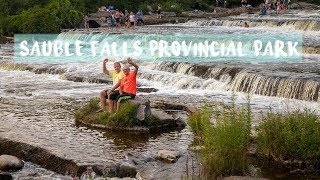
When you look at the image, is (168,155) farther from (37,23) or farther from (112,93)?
(37,23)

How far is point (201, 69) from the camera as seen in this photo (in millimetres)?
25266

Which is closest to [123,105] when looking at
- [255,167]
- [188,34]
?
[255,167]

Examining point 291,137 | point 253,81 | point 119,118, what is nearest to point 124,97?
point 119,118

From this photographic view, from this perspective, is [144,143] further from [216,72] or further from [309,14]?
[309,14]

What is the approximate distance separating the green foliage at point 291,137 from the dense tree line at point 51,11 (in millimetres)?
35967

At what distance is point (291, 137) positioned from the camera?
38.2ft

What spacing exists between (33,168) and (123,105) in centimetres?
382

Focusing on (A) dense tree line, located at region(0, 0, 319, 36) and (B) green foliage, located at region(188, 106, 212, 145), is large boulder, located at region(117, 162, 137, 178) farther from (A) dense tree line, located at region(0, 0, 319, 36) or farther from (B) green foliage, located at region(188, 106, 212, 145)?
(A) dense tree line, located at region(0, 0, 319, 36)

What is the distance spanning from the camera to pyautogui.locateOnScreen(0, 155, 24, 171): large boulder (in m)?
12.2

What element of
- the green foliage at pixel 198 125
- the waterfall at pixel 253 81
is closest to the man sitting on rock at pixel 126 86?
the green foliage at pixel 198 125

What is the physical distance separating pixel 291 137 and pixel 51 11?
4052cm

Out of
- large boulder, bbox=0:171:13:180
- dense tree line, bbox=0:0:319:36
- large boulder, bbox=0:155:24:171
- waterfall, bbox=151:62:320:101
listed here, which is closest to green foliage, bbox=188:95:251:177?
large boulder, bbox=0:171:13:180

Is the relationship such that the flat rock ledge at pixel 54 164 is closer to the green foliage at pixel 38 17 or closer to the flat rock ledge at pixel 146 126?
the flat rock ledge at pixel 146 126

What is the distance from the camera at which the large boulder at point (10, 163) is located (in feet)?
40.1
